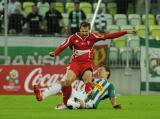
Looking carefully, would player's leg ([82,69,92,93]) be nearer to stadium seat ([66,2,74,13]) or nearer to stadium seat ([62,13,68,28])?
stadium seat ([62,13,68,28])

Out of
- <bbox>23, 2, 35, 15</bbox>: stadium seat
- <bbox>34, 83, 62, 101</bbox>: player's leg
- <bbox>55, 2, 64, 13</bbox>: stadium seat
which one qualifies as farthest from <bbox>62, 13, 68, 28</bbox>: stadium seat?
<bbox>34, 83, 62, 101</bbox>: player's leg

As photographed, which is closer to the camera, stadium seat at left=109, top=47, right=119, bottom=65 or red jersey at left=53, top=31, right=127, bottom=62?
red jersey at left=53, top=31, right=127, bottom=62

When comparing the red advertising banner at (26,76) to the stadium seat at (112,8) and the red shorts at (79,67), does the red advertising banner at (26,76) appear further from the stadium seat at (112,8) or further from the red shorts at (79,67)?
the red shorts at (79,67)

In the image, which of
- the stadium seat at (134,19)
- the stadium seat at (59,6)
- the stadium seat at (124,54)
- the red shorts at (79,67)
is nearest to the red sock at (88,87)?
the red shorts at (79,67)

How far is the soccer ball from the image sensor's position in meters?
14.5

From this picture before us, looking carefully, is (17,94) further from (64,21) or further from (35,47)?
(64,21)

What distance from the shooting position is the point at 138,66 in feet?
74.7

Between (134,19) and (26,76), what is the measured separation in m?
4.36

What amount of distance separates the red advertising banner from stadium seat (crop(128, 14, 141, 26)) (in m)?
3.17

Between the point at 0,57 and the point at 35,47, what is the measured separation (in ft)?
3.76

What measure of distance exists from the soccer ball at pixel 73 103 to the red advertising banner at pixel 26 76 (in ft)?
23.6

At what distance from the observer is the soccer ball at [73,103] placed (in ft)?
47.7

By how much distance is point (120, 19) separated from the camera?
24.1 meters

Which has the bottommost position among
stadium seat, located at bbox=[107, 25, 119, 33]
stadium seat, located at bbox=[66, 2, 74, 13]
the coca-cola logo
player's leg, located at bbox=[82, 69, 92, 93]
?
the coca-cola logo
